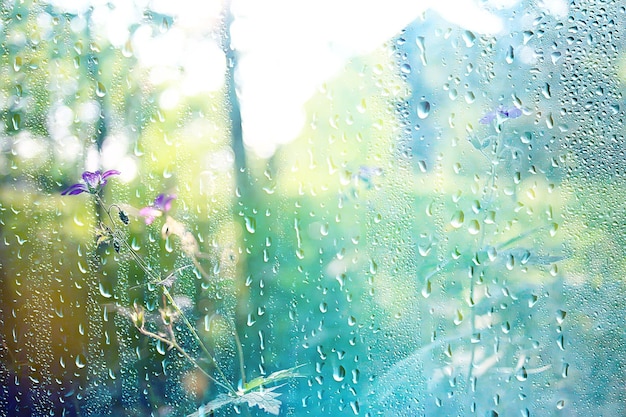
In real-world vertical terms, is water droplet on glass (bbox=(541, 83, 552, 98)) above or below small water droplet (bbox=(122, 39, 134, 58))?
below

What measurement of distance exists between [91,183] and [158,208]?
0.10 metres

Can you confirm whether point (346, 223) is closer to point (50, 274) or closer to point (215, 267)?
point (215, 267)

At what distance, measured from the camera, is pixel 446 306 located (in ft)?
2.17

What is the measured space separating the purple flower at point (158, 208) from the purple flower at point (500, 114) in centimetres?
45

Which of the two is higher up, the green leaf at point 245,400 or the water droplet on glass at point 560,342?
the water droplet on glass at point 560,342

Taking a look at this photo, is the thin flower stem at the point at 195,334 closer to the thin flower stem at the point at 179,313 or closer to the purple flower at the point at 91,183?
the thin flower stem at the point at 179,313

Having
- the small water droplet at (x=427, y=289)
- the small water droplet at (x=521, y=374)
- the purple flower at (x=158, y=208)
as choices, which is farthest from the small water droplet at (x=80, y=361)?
the small water droplet at (x=521, y=374)

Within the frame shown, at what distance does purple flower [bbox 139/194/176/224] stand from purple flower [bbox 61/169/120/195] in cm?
7

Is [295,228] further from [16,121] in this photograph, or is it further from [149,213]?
[16,121]

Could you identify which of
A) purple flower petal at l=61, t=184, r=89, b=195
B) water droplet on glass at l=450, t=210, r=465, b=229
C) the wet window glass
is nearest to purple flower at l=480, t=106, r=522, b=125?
the wet window glass

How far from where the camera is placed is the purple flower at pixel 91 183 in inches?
25.8

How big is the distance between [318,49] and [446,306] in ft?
1.33

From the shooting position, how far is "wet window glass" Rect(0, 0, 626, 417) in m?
0.66

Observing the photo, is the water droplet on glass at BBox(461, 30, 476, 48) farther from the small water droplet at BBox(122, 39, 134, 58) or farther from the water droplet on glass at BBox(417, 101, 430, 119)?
the small water droplet at BBox(122, 39, 134, 58)
